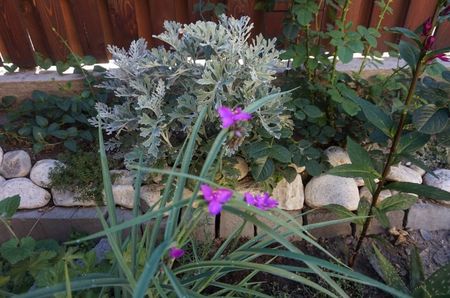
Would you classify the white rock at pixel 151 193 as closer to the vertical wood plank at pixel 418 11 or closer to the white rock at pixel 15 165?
the white rock at pixel 15 165

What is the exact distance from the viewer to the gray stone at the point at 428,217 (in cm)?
174

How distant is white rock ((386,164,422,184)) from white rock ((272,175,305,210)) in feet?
1.40

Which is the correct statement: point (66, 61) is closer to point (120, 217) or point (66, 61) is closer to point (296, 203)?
point (120, 217)

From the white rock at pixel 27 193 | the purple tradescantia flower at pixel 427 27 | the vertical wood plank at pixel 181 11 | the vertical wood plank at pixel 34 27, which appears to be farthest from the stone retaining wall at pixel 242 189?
the vertical wood plank at pixel 181 11

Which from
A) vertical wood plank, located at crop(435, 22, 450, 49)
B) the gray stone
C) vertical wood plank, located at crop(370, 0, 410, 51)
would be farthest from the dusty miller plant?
vertical wood plank, located at crop(435, 22, 450, 49)

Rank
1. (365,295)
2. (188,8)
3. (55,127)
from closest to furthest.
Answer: (365,295) → (55,127) → (188,8)

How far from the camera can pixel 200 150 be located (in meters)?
1.60

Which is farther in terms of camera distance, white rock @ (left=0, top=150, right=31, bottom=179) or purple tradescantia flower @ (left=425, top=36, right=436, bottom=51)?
white rock @ (left=0, top=150, right=31, bottom=179)

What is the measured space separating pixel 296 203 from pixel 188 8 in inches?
51.1

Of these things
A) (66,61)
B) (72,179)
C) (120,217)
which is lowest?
(120,217)

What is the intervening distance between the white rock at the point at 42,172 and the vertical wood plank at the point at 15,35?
895mm

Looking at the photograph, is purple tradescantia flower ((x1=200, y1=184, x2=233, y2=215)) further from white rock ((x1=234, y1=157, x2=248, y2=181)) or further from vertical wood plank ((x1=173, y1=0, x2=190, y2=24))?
vertical wood plank ((x1=173, y1=0, x2=190, y2=24))

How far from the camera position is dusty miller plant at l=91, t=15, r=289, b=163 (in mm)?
1473

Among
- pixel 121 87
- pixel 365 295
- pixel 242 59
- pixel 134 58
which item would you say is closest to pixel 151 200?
pixel 121 87
